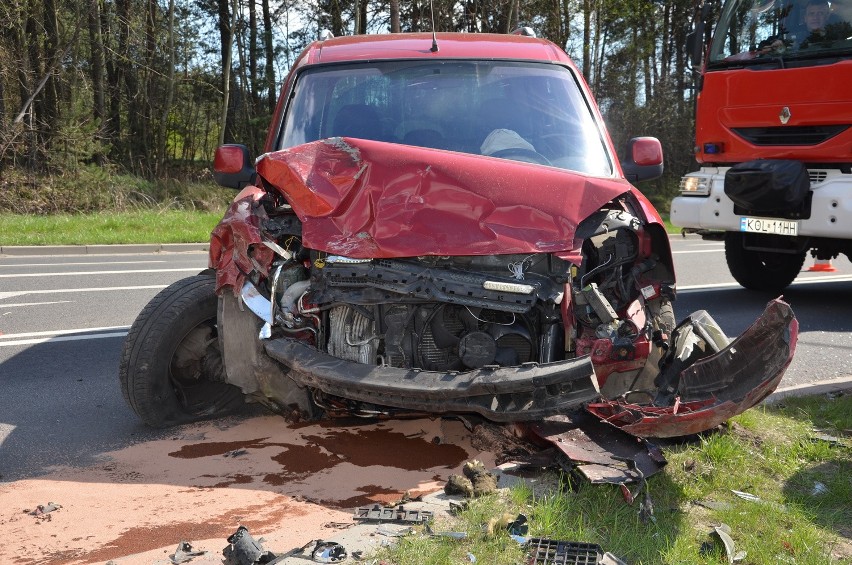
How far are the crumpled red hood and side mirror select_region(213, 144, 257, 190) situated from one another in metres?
1.30

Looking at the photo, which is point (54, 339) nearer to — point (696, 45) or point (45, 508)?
point (45, 508)

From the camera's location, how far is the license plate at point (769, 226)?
26.7 ft

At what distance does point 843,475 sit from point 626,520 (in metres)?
Result: 1.33

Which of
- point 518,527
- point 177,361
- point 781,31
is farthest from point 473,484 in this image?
point 781,31

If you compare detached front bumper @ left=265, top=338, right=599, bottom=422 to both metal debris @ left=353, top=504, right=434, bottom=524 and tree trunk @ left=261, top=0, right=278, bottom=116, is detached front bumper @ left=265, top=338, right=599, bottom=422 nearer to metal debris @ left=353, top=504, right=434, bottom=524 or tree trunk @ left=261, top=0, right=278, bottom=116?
metal debris @ left=353, top=504, right=434, bottom=524

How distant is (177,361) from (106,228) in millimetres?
12821

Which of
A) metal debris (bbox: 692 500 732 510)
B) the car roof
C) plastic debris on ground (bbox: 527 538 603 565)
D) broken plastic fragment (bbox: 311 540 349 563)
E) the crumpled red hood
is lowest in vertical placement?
metal debris (bbox: 692 500 732 510)

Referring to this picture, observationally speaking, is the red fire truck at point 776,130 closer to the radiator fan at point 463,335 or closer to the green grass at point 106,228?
the radiator fan at point 463,335

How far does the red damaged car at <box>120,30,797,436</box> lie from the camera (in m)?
3.69

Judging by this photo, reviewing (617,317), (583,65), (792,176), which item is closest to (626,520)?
(617,317)

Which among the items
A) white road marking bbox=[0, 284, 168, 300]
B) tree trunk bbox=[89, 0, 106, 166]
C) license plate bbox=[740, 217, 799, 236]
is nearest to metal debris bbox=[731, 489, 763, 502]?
license plate bbox=[740, 217, 799, 236]

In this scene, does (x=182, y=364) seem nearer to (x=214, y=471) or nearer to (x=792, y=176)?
(x=214, y=471)

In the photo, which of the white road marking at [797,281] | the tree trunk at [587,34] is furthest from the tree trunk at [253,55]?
the white road marking at [797,281]

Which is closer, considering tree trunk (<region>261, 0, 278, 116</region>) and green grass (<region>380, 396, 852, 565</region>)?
green grass (<region>380, 396, 852, 565</region>)
